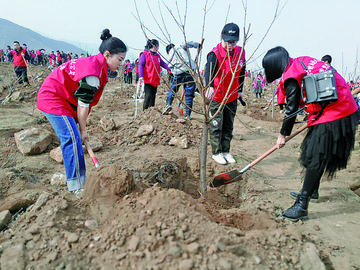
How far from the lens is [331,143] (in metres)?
2.04

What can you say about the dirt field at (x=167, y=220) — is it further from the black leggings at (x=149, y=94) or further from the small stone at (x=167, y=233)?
the black leggings at (x=149, y=94)

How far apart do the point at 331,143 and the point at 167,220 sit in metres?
1.59

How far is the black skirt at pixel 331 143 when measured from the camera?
1.99 metres

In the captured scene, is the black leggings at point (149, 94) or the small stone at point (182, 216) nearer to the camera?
the small stone at point (182, 216)

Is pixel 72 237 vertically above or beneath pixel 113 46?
beneath

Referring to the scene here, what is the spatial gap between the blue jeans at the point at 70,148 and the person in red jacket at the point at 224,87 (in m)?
1.63

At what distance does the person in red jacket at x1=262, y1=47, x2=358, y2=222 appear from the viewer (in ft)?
6.49

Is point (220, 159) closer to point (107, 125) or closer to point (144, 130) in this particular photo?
point (144, 130)

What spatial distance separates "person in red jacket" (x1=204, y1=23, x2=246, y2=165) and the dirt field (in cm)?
33

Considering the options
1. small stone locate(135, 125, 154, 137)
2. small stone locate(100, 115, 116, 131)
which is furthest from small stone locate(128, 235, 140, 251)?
small stone locate(100, 115, 116, 131)

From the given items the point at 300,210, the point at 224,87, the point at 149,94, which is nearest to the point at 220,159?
the point at 224,87

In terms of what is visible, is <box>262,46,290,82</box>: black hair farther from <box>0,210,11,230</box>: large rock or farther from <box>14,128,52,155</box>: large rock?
<box>14,128,52,155</box>: large rock

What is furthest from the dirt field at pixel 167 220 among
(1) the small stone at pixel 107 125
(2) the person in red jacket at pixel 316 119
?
(1) the small stone at pixel 107 125

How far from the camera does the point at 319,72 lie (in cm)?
194
